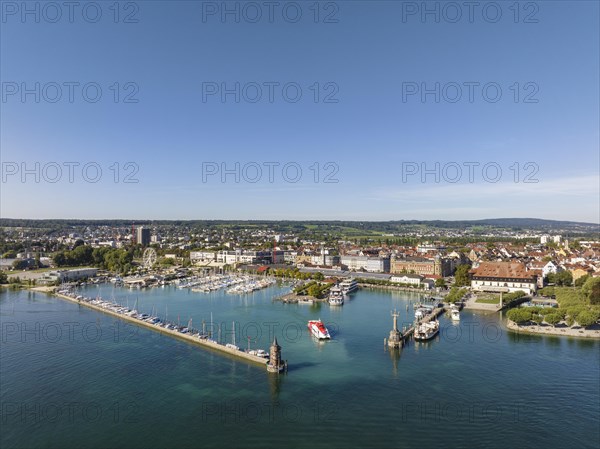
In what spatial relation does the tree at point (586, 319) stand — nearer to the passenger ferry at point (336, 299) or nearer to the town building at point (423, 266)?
the passenger ferry at point (336, 299)

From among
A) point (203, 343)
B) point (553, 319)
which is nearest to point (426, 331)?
point (553, 319)

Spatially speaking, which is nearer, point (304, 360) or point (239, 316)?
point (304, 360)

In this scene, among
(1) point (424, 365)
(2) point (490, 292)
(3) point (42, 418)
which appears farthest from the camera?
(2) point (490, 292)

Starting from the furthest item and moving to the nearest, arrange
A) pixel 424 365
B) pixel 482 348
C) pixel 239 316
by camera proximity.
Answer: pixel 239 316
pixel 482 348
pixel 424 365

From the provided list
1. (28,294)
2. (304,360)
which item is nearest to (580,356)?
(304,360)

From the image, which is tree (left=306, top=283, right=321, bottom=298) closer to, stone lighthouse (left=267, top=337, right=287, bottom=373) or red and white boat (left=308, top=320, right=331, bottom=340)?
red and white boat (left=308, top=320, right=331, bottom=340)

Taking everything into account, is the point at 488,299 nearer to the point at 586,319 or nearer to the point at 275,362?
the point at 586,319

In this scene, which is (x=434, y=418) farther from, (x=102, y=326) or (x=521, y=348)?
(x=102, y=326)
